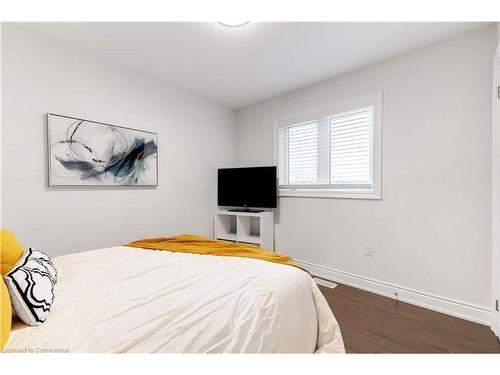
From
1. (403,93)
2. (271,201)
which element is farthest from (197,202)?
(403,93)

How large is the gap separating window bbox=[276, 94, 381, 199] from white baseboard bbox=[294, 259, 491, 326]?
0.89 meters

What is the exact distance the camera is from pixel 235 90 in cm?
314

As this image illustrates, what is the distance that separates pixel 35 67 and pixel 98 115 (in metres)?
0.54

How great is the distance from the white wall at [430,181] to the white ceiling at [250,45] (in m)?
0.22

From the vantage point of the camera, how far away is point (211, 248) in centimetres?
190

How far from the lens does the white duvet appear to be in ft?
2.75

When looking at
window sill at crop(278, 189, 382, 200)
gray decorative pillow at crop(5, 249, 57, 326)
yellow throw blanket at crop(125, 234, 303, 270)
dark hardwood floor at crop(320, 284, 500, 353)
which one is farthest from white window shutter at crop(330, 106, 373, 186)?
gray decorative pillow at crop(5, 249, 57, 326)

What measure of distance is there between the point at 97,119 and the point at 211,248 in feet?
5.55

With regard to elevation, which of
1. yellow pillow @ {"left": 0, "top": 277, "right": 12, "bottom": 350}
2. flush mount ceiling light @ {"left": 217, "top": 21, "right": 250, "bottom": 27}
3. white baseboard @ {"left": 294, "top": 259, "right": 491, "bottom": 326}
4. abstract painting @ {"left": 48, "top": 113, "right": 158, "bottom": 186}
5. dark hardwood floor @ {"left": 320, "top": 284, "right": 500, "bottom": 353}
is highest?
flush mount ceiling light @ {"left": 217, "top": 21, "right": 250, "bottom": 27}

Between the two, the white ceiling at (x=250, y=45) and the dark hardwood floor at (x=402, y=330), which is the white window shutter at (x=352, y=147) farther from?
the dark hardwood floor at (x=402, y=330)

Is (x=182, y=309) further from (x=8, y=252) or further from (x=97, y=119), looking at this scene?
(x=97, y=119)

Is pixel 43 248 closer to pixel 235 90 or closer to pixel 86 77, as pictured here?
pixel 86 77

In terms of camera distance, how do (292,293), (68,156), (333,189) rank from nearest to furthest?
(292,293), (68,156), (333,189)

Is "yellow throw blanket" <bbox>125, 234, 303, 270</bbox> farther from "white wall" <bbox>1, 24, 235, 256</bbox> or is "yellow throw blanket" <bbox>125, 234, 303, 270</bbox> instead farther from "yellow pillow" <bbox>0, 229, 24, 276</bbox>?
"yellow pillow" <bbox>0, 229, 24, 276</bbox>
